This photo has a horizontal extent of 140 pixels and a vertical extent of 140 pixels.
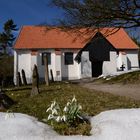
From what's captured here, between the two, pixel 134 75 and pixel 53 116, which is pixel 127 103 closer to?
pixel 53 116

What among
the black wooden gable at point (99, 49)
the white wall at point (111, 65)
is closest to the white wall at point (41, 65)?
the black wooden gable at point (99, 49)

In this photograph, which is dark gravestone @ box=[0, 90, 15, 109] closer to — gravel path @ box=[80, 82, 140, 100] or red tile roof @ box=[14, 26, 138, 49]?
gravel path @ box=[80, 82, 140, 100]

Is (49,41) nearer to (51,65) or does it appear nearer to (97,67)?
(51,65)

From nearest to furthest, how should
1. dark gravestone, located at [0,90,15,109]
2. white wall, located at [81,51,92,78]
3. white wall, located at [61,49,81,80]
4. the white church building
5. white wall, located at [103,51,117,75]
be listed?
dark gravestone, located at [0,90,15,109]
white wall, located at [81,51,92,78]
the white church building
white wall, located at [103,51,117,75]
white wall, located at [61,49,81,80]

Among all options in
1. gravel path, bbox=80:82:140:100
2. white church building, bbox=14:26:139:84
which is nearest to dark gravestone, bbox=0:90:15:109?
gravel path, bbox=80:82:140:100

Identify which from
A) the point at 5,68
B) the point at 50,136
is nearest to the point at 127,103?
the point at 50,136

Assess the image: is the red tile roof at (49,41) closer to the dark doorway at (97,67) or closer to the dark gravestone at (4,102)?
the dark doorway at (97,67)

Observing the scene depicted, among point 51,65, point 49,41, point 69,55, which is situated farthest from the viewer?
point 49,41

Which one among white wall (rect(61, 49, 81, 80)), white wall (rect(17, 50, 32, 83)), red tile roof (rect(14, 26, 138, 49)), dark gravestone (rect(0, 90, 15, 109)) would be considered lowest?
dark gravestone (rect(0, 90, 15, 109))

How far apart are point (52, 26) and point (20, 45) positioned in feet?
75.0

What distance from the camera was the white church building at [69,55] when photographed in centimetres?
4434

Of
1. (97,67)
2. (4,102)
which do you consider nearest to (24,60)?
(97,67)

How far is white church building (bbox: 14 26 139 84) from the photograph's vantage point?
4434cm

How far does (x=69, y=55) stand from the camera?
47.8m
